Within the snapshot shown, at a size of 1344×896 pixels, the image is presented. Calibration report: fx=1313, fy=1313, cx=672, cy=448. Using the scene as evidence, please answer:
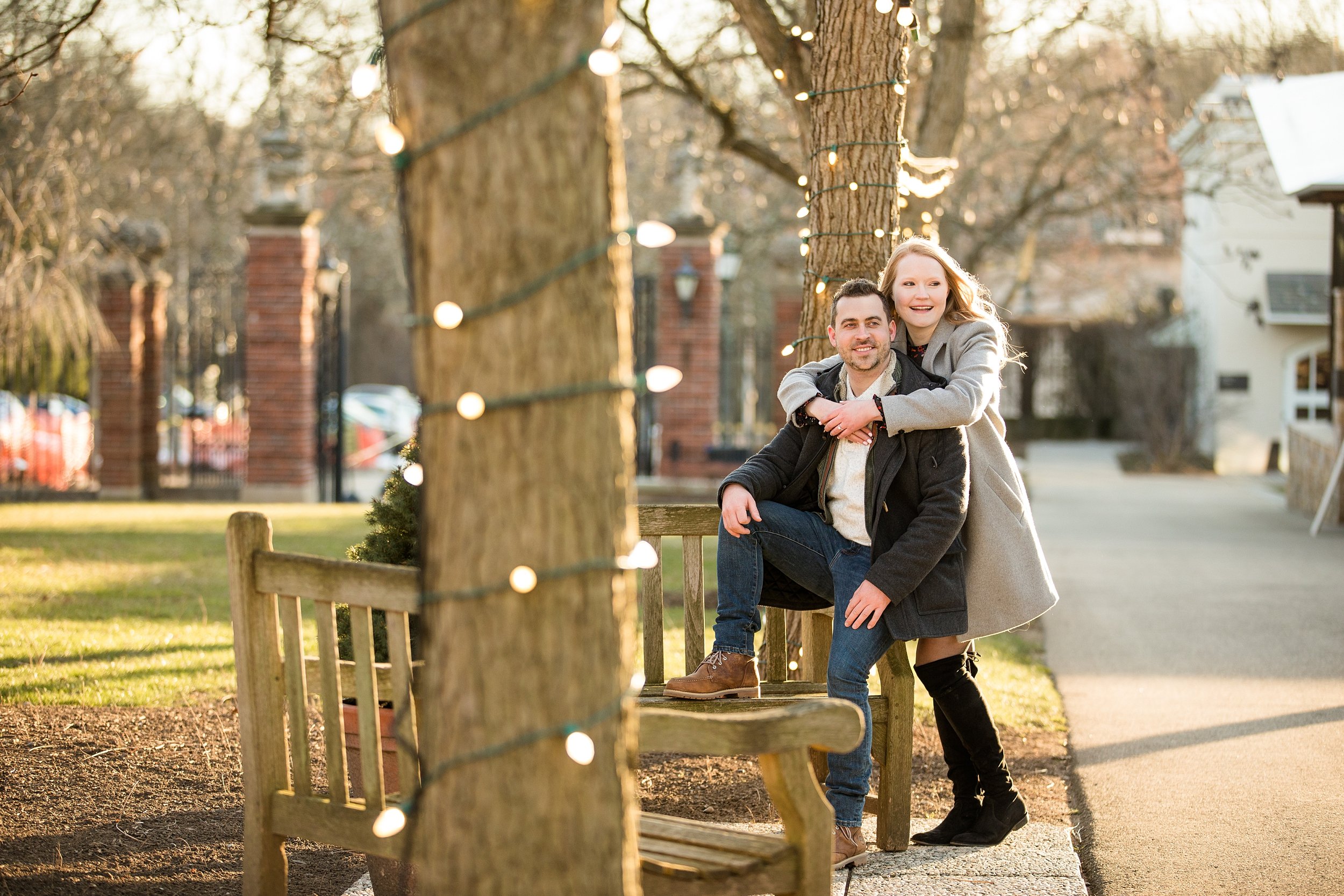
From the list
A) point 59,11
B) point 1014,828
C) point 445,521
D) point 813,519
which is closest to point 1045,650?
point 1014,828

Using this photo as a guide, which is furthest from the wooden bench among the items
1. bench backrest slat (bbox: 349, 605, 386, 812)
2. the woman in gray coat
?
bench backrest slat (bbox: 349, 605, 386, 812)

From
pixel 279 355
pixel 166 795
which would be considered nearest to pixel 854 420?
pixel 166 795

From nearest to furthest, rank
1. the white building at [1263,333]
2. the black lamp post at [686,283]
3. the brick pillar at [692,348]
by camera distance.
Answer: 1. the black lamp post at [686,283]
2. the brick pillar at [692,348]
3. the white building at [1263,333]

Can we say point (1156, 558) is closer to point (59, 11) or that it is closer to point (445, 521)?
point (59, 11)

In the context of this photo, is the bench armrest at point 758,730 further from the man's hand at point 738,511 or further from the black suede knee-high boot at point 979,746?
the black suede knee-high boot at point 979,746

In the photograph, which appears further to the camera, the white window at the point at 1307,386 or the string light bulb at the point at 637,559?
the white window at the point at 1307,386

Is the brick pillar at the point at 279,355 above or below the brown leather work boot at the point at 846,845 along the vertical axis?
above

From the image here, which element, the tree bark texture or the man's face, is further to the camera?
the tree bark texture

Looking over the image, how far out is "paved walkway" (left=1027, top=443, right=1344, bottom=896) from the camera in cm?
412

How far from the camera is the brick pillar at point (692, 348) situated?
55.4ft

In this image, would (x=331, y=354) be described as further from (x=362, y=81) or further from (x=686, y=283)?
(x=362, y=81)

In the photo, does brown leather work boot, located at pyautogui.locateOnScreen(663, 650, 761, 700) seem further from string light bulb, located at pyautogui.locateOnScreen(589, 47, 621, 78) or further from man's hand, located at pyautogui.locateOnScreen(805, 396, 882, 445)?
string light bulb, located at pyautogui.locateOnScreen(589, 47, 621, 78)

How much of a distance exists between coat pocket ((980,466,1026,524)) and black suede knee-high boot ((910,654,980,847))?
52 centimetres

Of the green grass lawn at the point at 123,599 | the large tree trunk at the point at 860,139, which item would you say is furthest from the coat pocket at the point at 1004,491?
the green grass lawn at the point at 123,599
